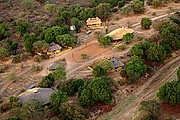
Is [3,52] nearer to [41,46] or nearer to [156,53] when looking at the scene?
[41,46]

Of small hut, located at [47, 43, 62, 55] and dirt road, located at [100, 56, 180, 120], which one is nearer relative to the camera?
dirt road, located at [100, 56, 180, 120]

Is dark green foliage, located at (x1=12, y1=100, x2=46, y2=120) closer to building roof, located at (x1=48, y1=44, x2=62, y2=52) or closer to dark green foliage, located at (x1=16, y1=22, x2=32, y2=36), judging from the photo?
building roof, located at (x1=48, y1=44, x2=62, y2=52)

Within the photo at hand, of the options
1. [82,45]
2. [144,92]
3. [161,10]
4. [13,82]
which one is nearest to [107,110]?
[144,92]

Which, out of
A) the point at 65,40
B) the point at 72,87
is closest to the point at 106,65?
the point at 72,87

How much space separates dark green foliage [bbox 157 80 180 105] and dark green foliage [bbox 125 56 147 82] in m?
4.22

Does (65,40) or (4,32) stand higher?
(4,32)

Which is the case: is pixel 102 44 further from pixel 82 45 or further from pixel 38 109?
pixel 38 109

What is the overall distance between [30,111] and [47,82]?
613cm

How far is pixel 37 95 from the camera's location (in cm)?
2875

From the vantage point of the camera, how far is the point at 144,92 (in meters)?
30.9

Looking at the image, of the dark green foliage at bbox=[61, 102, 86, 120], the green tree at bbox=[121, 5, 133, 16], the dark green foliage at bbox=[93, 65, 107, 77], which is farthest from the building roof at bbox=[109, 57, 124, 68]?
the green tree at bbox=[121, 5, 133, 16]

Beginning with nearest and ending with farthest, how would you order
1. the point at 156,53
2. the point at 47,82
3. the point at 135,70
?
the point at 47,82 < the point at 135,70 < the point at 156,53

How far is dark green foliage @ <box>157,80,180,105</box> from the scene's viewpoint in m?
26.6

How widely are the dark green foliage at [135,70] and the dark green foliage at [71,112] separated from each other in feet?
24.6
